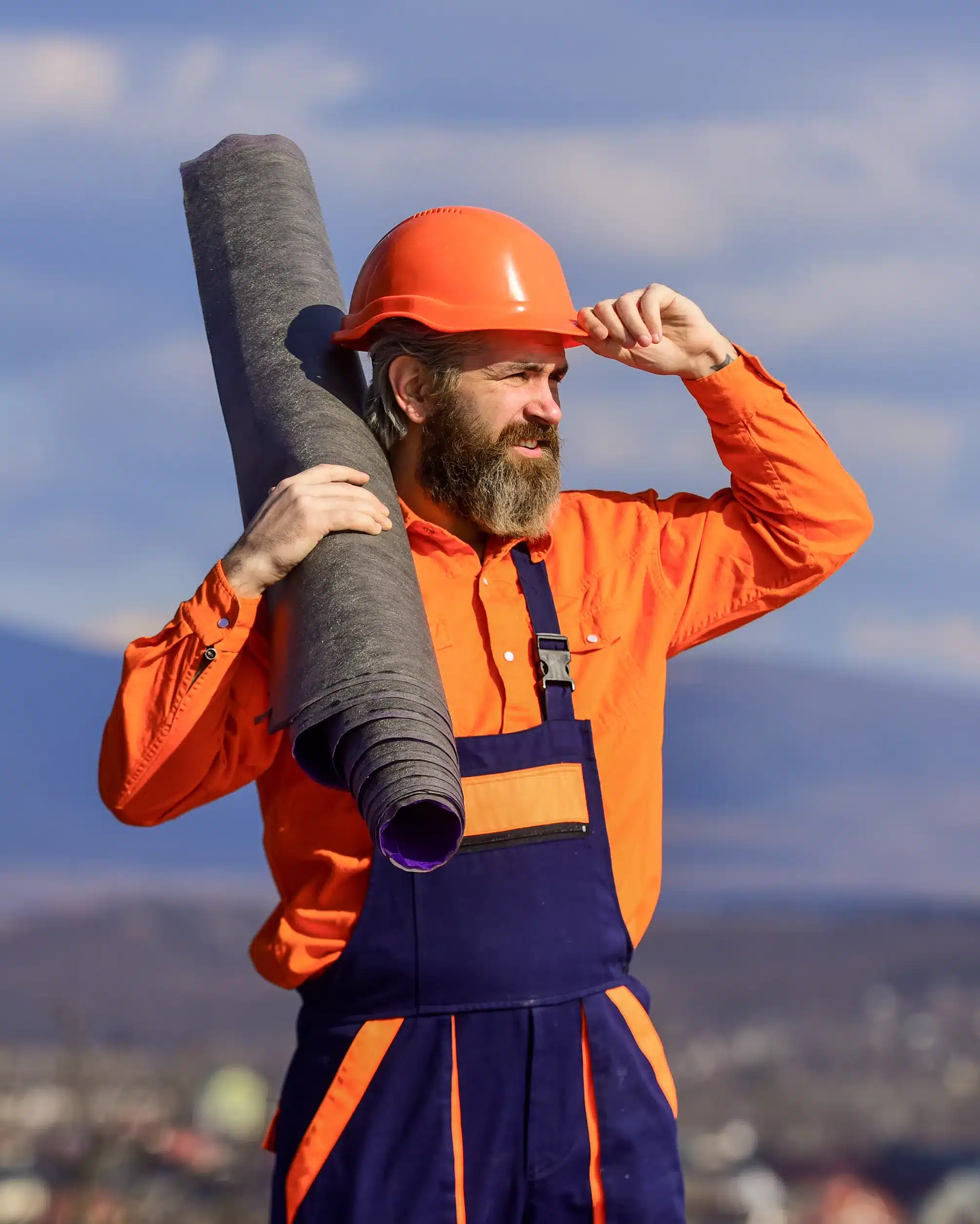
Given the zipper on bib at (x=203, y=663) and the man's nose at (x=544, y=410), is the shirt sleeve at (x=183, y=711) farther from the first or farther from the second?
the man's nose at (x=544, y=410)

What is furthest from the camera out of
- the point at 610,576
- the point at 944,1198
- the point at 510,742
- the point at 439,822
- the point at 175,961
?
the point at 175,961

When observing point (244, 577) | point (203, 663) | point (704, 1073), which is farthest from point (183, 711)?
point (704, 1073)

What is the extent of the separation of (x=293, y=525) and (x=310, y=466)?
0.51 ft

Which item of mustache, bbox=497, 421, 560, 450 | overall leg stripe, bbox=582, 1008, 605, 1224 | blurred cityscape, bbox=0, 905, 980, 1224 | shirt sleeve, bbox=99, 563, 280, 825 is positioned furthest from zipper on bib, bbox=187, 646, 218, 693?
blurred cityscape, bbox=0, 905, 980, 1224

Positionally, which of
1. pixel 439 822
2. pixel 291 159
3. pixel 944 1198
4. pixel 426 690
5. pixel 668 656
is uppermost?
pixel 291 159

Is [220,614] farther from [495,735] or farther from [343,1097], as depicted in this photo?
[343,1097]

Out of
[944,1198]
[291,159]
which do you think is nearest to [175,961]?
[944,1198]

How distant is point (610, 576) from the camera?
279cm

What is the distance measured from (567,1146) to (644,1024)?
0.24m

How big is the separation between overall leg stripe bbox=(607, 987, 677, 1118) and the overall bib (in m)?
0.02

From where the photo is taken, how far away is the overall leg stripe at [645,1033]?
8.43 feet

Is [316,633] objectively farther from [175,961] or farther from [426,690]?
[175,961]

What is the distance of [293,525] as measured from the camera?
2.50 m

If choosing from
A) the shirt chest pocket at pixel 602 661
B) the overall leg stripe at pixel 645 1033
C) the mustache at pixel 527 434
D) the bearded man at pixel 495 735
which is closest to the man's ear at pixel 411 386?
the bearded man at pixel 495 735
